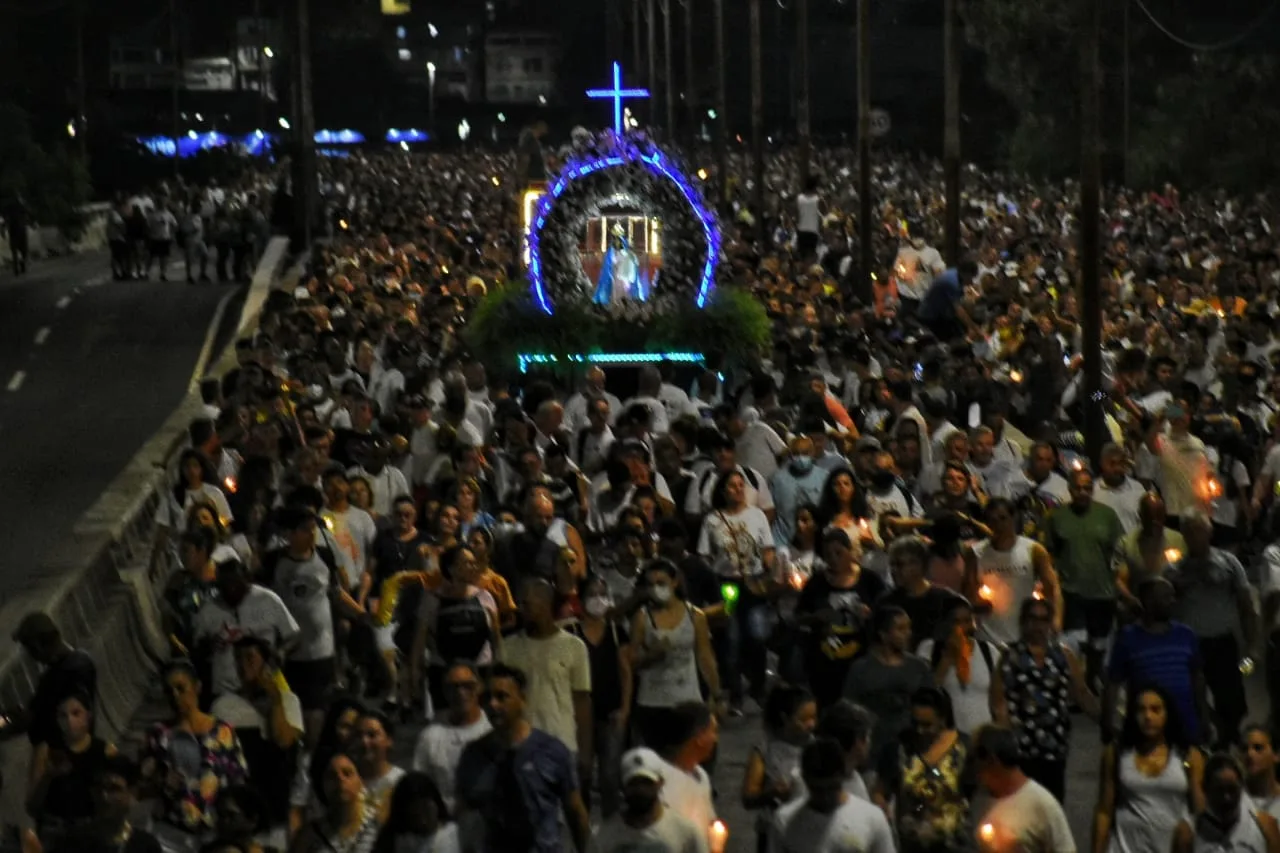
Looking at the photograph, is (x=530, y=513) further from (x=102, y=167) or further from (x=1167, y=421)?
(x=102, y=167)

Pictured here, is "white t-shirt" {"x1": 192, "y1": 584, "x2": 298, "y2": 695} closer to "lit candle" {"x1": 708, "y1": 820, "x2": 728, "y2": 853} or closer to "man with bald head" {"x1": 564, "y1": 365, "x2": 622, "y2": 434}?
"lit candle" {"x1": 708, "y1": 820, "x2": 728, "y2": 853}

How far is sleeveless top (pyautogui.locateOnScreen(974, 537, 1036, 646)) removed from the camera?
12156 mm

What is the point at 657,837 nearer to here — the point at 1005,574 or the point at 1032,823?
the point at 1032,823

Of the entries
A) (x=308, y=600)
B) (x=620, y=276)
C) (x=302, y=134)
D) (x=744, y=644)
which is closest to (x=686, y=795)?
(x=308, y=600)

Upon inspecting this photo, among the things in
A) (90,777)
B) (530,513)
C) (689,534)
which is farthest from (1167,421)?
(90,777)

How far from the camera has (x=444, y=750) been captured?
30.7ft

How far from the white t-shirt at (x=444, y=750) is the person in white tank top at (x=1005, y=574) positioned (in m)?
3.44

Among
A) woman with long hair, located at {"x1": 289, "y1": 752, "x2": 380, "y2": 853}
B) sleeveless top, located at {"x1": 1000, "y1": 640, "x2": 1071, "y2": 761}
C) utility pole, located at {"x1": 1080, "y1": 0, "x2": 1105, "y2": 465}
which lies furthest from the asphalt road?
woman with long hair, located at {"x1": 289, "y1": 752, "x2": 380, "y2": 853}

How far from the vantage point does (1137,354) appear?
64.6 feet

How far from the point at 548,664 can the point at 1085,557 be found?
387 cm

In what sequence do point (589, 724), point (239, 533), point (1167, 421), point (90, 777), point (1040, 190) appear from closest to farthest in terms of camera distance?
point (90, 777) → point (589, 724) → point (239, 533) → point (1167, 421) → point (1040, 190)

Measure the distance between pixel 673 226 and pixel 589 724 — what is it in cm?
1683

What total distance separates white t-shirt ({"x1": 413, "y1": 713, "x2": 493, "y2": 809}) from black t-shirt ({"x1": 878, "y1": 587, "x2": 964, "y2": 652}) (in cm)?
235

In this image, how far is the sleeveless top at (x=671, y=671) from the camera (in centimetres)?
1155
